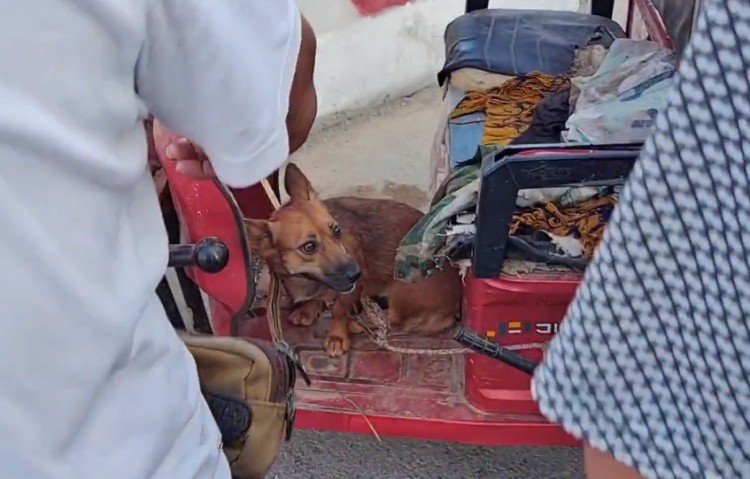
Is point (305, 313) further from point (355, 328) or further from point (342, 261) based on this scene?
point (342, 261)

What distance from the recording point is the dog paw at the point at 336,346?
2123 millimetres

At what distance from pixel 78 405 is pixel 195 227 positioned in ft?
3.21

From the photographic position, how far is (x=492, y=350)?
66.8 inches

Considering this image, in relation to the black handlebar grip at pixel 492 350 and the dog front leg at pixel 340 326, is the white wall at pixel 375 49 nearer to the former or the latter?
the dog front leg at pixel 340 326

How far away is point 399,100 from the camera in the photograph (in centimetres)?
385

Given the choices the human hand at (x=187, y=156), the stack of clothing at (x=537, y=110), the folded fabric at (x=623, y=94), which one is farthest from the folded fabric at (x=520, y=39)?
the human hand at (x=187, y=156)

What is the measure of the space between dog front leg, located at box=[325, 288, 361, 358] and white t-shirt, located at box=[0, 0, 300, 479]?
1.27 meters

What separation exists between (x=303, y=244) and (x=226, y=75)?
125cm

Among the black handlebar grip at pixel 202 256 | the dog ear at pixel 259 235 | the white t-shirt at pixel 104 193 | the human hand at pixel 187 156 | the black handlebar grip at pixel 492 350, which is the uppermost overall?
the white t-shirt at pixel 104 193

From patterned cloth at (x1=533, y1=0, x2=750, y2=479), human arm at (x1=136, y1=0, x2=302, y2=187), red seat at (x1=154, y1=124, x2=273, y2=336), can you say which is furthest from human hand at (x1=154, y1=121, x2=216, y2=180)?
red seat at (x1=154, y1=124, x2=273, y2=336)

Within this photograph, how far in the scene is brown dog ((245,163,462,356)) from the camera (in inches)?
78.8

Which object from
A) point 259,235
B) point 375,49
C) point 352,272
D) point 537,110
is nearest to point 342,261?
point 352,272

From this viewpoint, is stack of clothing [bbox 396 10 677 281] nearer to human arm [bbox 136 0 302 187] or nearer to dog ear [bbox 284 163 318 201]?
dog ear [bbox 284 163 318 201]

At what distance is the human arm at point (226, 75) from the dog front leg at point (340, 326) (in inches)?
50.3
